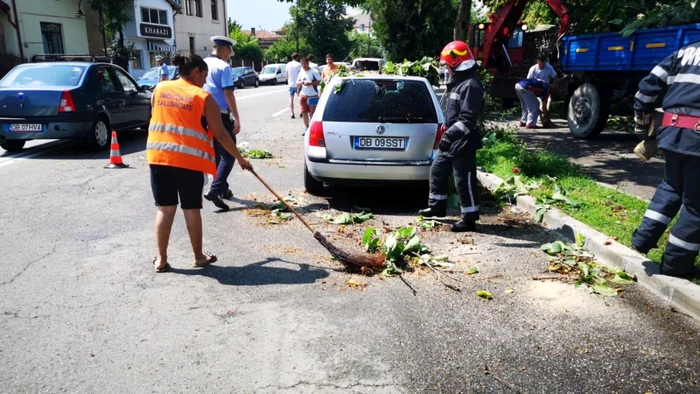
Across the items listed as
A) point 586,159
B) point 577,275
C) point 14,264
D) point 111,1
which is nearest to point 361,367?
point 577,275

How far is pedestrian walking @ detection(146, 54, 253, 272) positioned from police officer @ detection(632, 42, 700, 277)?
345 centimetres

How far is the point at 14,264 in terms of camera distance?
4.84m

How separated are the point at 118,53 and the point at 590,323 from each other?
119ft

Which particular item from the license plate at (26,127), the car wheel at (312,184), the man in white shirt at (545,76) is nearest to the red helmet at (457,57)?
the car wheel at (312,184)

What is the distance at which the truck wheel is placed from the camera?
1122 cm

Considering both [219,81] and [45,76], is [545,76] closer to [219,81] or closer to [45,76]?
[219,81]

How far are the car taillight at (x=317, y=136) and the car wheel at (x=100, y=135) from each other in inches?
217

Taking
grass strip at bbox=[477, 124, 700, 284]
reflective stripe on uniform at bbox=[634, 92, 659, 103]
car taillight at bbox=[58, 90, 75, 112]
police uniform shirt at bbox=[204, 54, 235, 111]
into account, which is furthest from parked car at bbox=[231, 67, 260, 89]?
reflective stripe on uniform at bbox=[634, 92, 659, 103]

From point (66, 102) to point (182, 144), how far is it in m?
6.36

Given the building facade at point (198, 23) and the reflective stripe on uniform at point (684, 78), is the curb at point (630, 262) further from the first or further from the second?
the building facade at point (198, 23)

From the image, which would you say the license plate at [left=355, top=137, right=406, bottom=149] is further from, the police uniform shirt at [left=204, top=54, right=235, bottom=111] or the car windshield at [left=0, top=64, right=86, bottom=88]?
the car windshield at [left=0, top=64, right=86, bottom=88]

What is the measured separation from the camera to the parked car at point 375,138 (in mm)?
6445

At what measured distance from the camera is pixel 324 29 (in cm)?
6850

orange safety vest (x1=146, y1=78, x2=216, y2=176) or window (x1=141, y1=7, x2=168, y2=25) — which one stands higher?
window (x1=141, y1=7, x2=168, y2=25)
